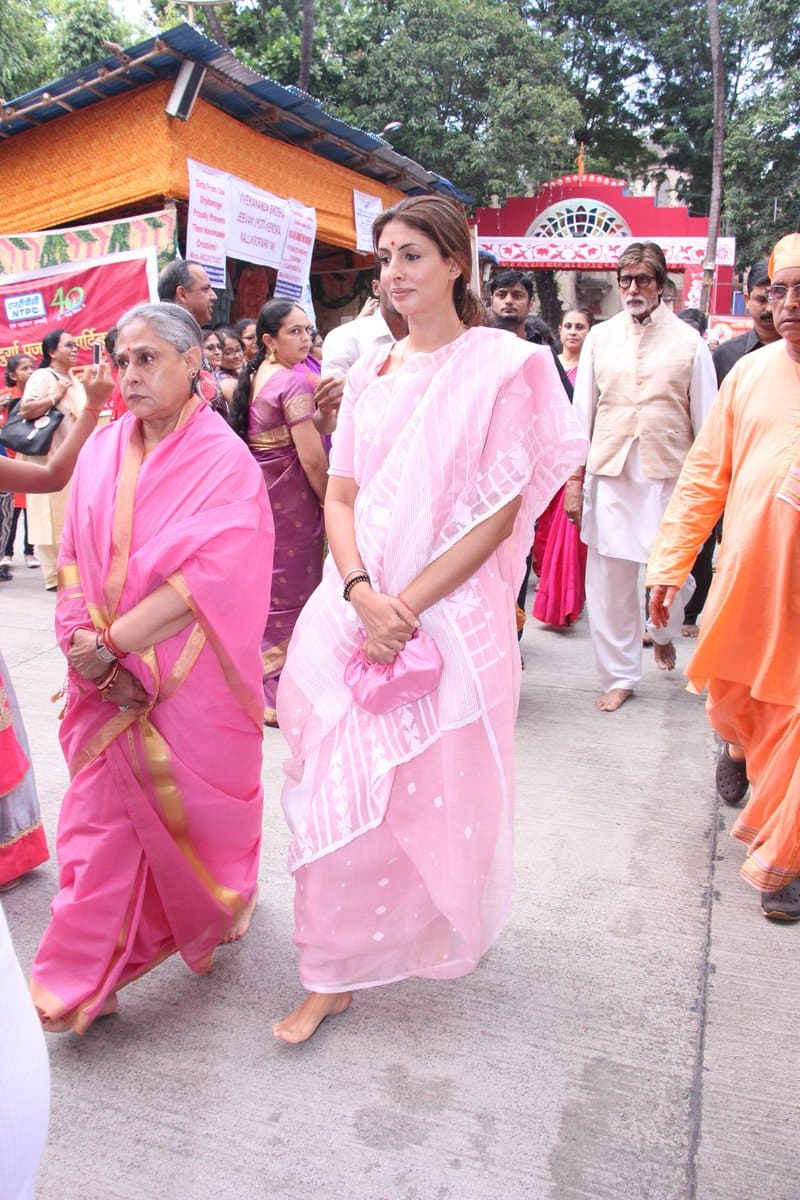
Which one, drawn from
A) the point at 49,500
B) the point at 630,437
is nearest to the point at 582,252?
the point at 49,500

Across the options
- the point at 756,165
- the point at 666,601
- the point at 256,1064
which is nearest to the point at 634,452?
the point at 666,601

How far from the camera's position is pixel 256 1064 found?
2.07m

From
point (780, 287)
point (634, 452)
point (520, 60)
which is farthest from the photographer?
point (520, 60)

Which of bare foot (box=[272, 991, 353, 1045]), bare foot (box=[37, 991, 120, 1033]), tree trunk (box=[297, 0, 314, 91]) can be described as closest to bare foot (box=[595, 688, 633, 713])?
bare foot (box=[272, 991, 353, 1045])

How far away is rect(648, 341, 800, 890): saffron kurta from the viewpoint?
8.78ft

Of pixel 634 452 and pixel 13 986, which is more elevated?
pixel 634 452

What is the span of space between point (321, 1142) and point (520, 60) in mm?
19722

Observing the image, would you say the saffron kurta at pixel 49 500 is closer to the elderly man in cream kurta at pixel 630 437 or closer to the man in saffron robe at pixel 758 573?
the elderly man in cream kurta at pixel 630 437

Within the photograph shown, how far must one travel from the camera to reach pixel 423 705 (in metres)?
2.11

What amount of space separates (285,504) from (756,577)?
2.00 meters

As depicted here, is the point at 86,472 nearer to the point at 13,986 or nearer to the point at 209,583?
the point at 209,583

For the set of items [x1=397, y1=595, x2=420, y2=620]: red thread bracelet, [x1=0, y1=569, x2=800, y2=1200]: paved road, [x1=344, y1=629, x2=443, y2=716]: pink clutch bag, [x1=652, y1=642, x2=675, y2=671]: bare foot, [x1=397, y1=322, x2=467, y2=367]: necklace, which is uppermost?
[x1=397, y1=322, x2=467, y2=367]: necklace

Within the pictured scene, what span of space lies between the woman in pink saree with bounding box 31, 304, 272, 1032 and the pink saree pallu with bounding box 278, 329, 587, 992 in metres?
0.20

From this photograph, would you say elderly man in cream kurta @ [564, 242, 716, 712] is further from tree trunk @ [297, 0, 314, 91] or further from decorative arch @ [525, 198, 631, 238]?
decorative arch @ [525, 198, 631, 238]
